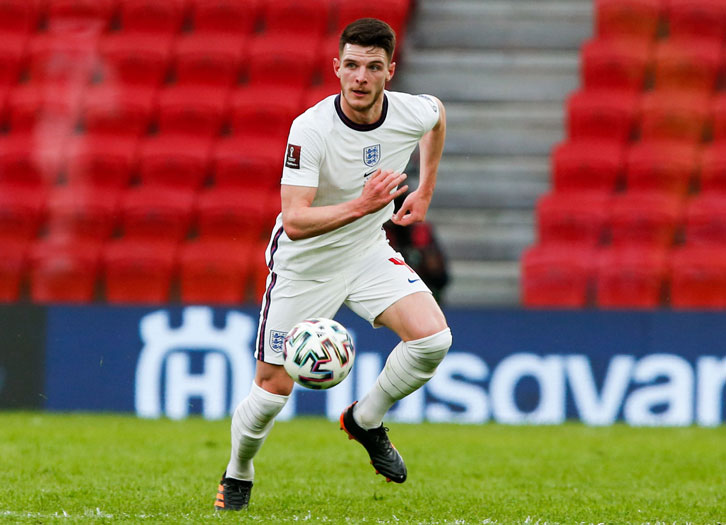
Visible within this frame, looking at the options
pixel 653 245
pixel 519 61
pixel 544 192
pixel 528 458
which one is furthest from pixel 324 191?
pixel 519 61

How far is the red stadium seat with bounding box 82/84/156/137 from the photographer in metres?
10.9

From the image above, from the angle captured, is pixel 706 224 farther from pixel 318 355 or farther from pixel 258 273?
pixel 318 355

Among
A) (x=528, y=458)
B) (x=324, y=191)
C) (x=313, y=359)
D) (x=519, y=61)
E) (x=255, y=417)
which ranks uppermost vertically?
(x=519, y=61)

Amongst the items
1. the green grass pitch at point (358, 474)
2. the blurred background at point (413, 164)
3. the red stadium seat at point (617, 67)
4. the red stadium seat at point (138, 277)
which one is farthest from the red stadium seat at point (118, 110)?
the red stadium seat at point (617, 67)

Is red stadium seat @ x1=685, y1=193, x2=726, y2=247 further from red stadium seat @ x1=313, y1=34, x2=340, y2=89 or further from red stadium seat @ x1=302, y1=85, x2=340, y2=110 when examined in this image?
red stadium seat @ x1=313, y1=34, x2=340, y2=89

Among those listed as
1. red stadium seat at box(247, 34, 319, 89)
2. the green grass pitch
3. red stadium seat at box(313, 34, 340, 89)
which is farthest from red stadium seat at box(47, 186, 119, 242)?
red stadium seat at box(313, 34, 340, 89)

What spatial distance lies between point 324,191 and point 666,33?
7119mm

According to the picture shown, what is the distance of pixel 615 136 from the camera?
34.6ft

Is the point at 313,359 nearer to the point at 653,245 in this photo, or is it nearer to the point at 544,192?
the point at 653,245

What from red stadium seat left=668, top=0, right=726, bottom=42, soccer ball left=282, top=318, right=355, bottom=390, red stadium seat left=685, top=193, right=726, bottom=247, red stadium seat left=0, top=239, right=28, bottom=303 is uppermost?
red stadium seat left=668, top=0, right=726, bottom=42

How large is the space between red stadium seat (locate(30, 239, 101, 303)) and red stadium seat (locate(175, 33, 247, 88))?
7.75 feet

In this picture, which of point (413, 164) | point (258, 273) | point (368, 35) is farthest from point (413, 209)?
point (413, 164)

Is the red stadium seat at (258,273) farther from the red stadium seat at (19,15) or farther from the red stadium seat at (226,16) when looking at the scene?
the red stadium seat at (19,15)

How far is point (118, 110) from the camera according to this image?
1098 centimetres
